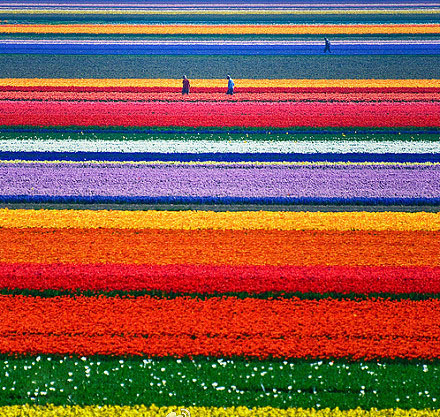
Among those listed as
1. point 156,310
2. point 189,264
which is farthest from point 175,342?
point 189,264

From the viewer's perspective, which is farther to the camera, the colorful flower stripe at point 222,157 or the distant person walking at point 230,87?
the distant person walking at point 230,87

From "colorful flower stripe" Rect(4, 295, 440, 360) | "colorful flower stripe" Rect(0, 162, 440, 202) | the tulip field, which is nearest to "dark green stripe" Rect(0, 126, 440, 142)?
the tulip field

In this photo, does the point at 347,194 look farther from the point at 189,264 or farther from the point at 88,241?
the point at 88,241

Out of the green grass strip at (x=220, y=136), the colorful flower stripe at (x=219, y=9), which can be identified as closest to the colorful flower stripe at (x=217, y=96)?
the green grass strip at (x=220, y=136)

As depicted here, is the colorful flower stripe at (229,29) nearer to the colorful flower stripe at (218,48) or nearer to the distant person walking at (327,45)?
the colorful flower stripe at (218,48)

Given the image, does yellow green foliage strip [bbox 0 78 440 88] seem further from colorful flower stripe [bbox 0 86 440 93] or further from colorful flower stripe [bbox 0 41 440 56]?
colorful flower stripe [bbox 0 41 440 56]

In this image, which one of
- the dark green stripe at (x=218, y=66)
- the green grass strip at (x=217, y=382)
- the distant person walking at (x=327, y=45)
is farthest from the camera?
the distant person walking at (x=327, y=45)
